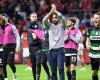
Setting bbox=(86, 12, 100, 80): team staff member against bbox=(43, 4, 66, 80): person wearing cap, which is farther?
bbox=(86, 12, 100, 80): team staff member

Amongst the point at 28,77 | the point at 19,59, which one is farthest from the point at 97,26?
the point at 19,59

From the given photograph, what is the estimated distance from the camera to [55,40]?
52.0 feet

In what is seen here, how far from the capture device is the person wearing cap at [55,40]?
15586 millimetres

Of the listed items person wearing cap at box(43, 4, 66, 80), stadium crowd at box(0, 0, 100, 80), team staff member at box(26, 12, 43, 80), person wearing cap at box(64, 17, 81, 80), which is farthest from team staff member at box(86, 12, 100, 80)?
team staff member at box(26, 12, 43, 80)

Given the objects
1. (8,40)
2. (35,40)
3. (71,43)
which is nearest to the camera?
(71,43)

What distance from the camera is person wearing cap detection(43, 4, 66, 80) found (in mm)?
15586

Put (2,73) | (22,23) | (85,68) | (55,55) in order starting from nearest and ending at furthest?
(55,55), (2,73), (85,68), (22,23)

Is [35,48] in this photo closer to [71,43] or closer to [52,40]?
[71,43]

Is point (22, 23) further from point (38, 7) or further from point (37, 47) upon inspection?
point (37, 47)

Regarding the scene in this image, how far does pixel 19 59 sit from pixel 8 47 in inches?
455

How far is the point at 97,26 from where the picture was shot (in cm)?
1653

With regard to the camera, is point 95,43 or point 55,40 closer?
point 55,40

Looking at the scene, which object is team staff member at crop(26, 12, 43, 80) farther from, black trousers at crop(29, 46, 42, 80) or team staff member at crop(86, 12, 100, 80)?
team staff member at crop(86, 12, 100, 80)

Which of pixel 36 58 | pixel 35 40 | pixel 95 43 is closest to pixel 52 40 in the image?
pixel 95 43
